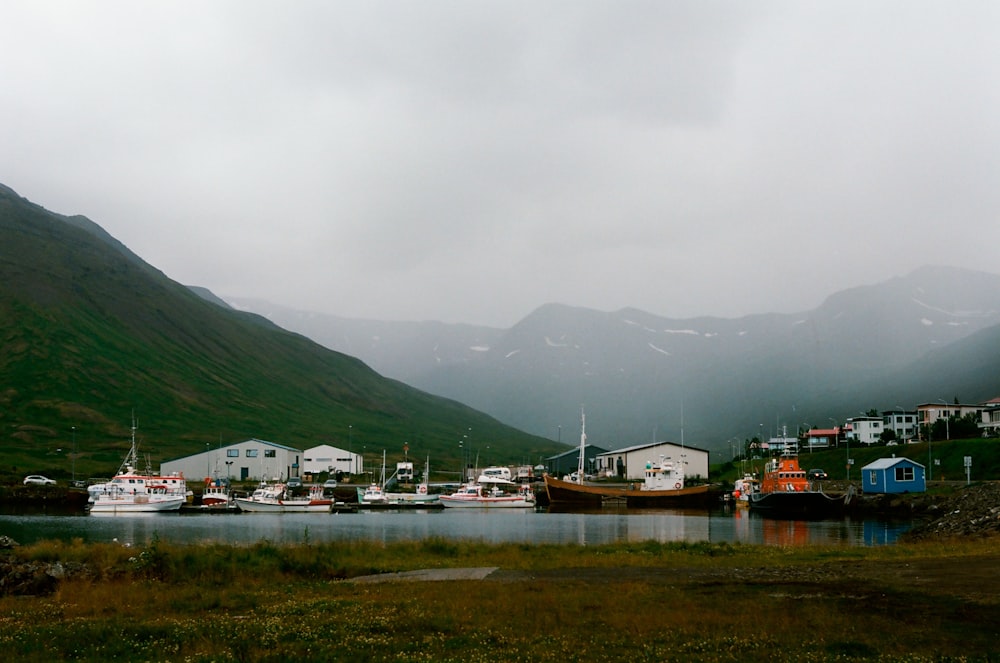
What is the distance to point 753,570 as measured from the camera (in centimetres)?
2731

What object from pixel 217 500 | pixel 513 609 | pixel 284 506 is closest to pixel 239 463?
pixel 217 500

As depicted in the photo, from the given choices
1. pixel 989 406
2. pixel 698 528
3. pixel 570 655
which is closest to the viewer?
pixel 570 655

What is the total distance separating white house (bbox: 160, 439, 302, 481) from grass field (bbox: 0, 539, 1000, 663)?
115 m

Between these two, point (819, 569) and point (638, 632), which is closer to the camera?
point (638, 632)

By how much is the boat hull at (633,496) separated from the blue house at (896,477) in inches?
935

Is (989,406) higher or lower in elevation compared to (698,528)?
higher

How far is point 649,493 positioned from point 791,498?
26.1 meters

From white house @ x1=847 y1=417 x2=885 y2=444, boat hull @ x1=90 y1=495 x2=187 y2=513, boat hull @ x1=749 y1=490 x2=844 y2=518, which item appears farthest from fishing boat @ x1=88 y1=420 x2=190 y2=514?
white house @ x1=847 y1=417 x2=885 y2=444

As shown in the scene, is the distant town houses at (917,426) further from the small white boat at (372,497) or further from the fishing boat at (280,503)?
the fishing boat at (280,503)

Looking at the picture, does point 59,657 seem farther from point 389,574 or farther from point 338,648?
point 389,574

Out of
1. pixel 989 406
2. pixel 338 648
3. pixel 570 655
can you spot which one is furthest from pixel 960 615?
pixel 989 406

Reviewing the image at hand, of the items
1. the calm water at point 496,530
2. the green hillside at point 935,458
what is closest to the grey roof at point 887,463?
the green hillside at point 935,458

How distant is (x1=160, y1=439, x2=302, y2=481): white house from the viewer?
142 metres

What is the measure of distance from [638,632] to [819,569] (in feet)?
40.5
